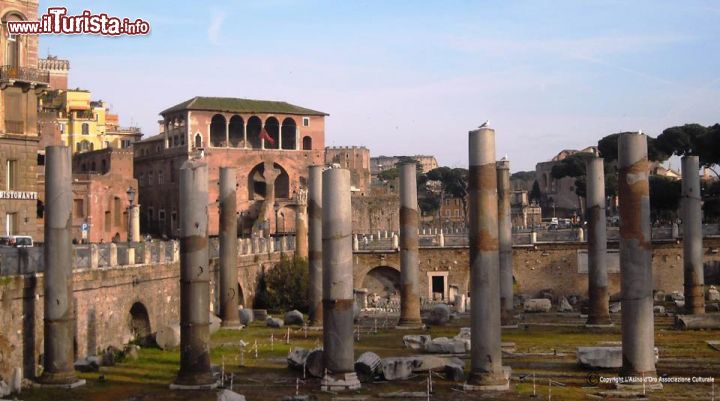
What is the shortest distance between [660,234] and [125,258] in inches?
1145

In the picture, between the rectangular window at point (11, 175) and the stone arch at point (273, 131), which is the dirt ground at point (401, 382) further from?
the stone arch at point (273, 131)

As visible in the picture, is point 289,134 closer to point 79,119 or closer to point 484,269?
point 79,119

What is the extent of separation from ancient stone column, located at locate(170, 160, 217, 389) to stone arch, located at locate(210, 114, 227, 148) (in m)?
51.0

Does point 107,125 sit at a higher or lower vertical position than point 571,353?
higher

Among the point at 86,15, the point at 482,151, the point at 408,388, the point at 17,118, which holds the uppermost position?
the point at 86,15

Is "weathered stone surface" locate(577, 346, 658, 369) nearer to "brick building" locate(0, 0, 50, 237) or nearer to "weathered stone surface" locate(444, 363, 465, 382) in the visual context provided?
"weathered stone surface" locate(444, 363, 465, 382)

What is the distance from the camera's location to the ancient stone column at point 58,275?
19172 millimetres

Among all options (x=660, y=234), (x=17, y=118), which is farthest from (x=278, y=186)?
(x=17, y=118)

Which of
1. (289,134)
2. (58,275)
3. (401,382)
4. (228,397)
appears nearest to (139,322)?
(58,275)

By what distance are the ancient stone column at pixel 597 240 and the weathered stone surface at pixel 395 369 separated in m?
11.5

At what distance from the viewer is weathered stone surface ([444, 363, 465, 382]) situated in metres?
19.5

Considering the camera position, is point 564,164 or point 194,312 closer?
point 194,312

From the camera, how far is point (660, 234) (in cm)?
4762

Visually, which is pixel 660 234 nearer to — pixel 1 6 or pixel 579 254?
pixel 579 254
